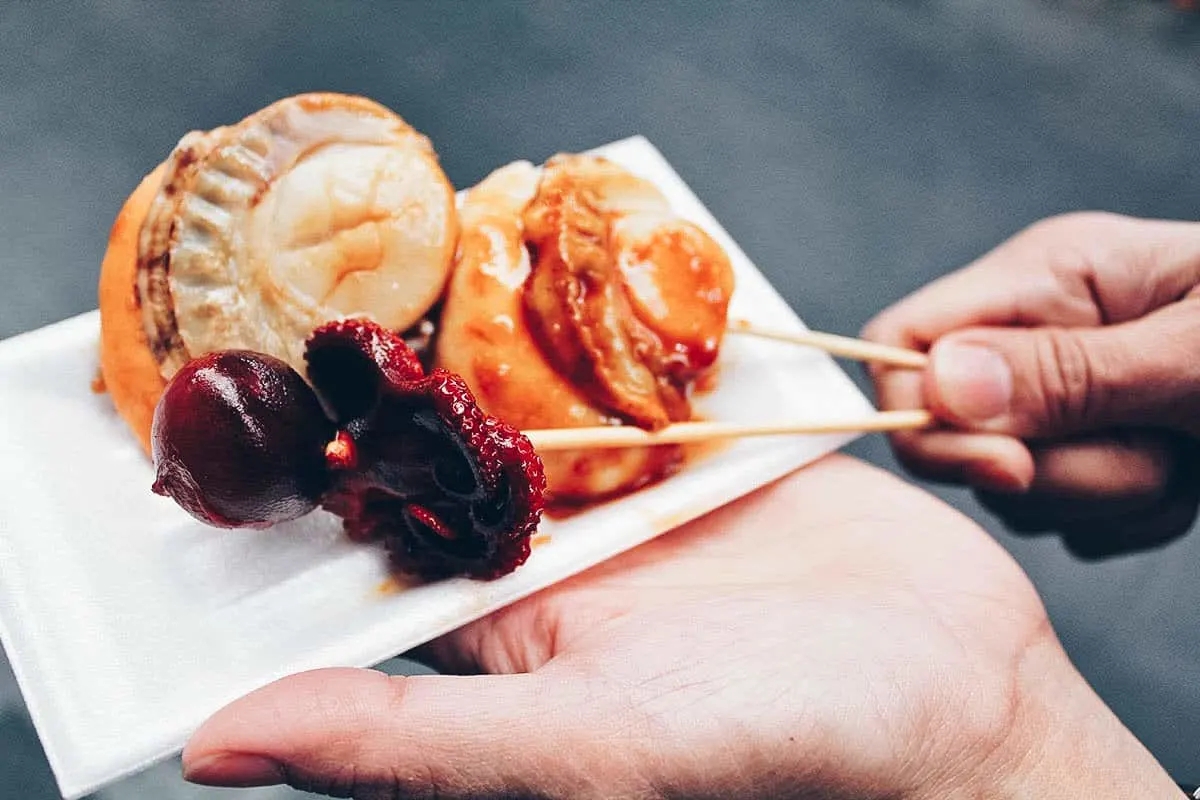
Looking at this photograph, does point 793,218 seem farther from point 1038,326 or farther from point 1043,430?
point 1043,430

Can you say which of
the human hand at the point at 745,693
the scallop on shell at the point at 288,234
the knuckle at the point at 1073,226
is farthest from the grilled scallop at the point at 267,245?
the knuckle at the point at 1073,226

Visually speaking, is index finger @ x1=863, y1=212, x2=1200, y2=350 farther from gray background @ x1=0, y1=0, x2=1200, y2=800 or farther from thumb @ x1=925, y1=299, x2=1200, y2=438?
gray background @ x1=0, y1=0, x2=1200, y2=800

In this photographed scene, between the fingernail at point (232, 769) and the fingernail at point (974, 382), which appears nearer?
the fingernail at point (232, 769)

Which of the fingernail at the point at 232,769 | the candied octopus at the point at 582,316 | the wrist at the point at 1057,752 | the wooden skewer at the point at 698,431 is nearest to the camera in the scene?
the fingernail at the point at 232,769

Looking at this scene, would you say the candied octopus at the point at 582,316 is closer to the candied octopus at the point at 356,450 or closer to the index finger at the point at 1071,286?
the candied octopus at the point at 356,450

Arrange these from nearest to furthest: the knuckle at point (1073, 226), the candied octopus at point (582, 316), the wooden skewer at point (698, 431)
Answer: the wooden skewer at point (698, 431), the candied octopus at point (582, 316), the knuckle at point (1073, 226)

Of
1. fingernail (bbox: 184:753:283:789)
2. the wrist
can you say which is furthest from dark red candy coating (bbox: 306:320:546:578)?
the wrist
